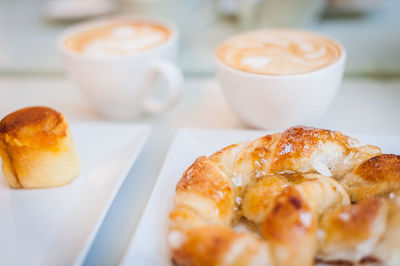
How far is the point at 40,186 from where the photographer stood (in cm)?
77

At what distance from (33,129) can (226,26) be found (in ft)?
3.34

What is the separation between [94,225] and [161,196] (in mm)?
128

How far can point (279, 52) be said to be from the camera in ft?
2.97

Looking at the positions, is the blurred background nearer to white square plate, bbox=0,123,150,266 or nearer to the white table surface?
the white table surface

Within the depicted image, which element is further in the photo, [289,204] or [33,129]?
[33,129]

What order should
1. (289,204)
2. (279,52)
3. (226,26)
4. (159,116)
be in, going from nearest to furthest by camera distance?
(289,204) → (279,52) → (159,116) → (226,26)

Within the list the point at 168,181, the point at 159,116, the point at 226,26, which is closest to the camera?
the point at 168,181

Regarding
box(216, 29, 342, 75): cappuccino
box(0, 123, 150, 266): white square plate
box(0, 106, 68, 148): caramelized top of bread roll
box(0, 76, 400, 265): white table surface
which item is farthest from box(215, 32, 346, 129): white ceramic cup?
box(0, 106, 68, 148): caramelized top of bread roll

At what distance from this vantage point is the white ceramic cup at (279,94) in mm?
788

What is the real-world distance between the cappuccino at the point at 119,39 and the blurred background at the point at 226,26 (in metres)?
0.19

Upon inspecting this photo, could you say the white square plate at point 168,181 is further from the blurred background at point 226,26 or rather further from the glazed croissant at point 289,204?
the blurred background at point 226,26

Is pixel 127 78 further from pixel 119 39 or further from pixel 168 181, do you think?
pixel 168 181

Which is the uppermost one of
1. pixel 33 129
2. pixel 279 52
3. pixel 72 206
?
pixel 279 52

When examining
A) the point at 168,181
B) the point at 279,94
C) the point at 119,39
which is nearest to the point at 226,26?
the point at 119,39
